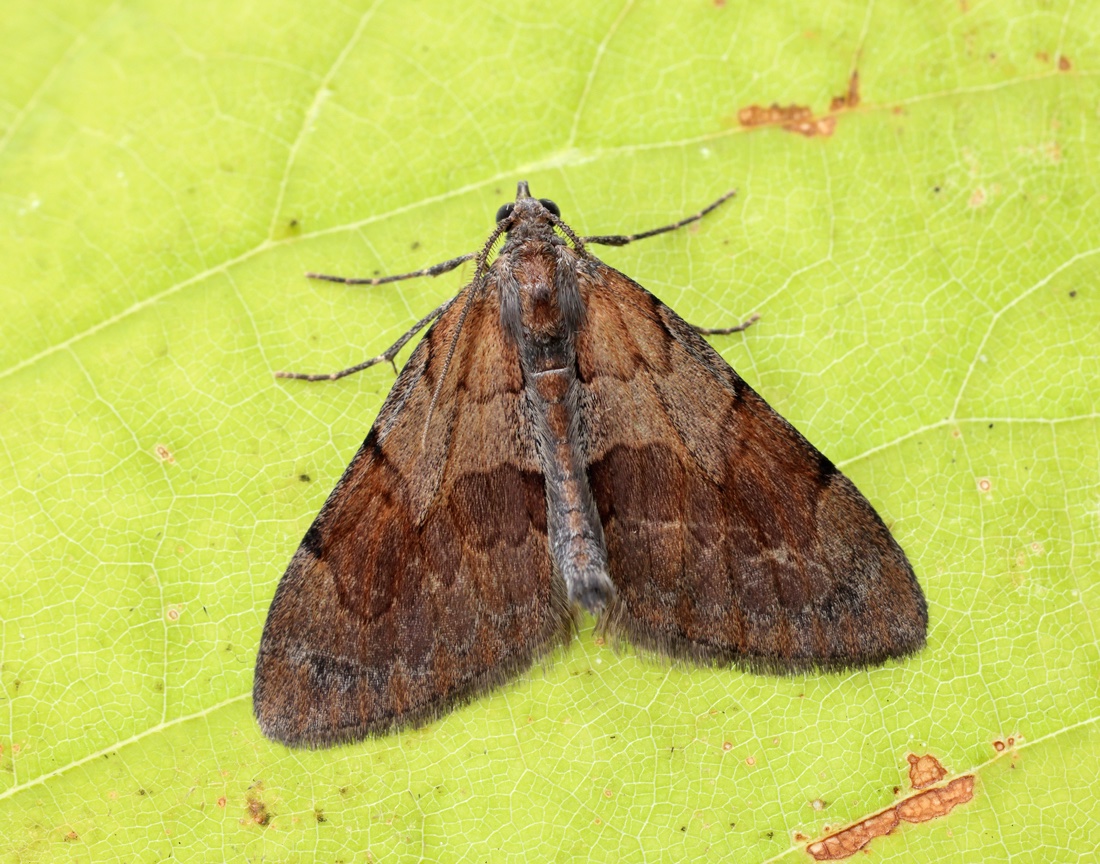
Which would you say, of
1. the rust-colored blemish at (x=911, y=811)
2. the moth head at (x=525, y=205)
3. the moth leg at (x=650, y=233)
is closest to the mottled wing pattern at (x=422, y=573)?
the moth head at (x=525, y=205)

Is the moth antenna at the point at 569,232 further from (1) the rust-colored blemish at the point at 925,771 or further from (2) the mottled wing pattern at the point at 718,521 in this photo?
(1) the rust-colored blemish at the point at 925,771

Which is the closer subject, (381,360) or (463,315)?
(463,315)

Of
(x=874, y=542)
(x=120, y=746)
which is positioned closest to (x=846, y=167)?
(x=874, y=542)

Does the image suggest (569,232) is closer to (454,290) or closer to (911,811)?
(454,290)

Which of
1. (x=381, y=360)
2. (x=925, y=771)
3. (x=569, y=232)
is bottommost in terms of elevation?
(x=925, y=771)

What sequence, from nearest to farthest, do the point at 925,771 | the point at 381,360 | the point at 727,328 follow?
the point at 925,771
the point at 381,360
the point at 727,328

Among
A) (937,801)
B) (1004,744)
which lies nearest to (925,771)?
(937,801)
